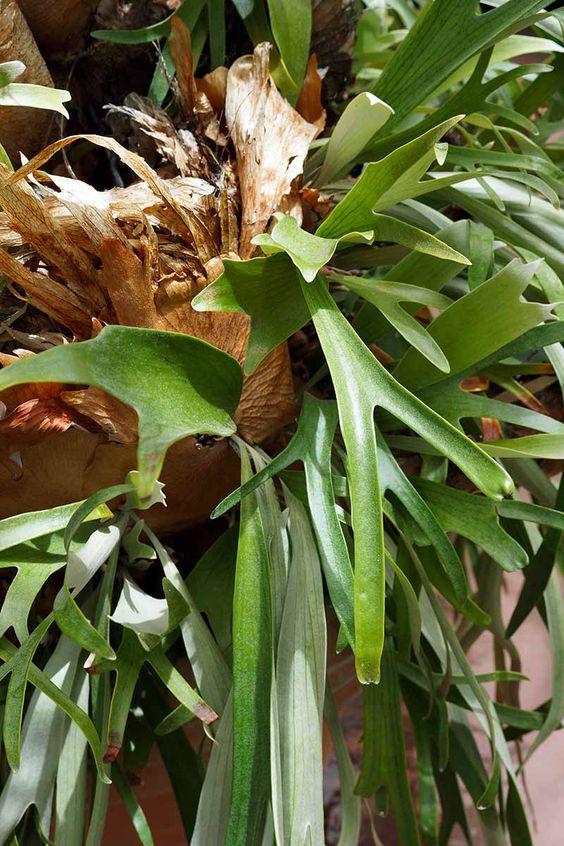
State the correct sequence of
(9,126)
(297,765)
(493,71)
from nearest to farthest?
(297,765) → (9,126) → (493,71)

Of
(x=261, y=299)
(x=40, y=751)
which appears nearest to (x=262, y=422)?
(x=261, y=299)

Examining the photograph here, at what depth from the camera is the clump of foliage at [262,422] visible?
399mm

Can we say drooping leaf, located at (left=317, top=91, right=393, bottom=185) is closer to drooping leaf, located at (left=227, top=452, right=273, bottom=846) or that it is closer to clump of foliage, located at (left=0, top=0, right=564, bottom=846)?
clump of foliage, located at (left=0, top=0, right=564, bottom=846)

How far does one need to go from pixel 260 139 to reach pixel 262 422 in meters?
0.16

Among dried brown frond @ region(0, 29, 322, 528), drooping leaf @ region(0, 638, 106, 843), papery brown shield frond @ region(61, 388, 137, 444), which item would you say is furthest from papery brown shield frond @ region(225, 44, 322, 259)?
drooping leaf @ region(0, 638, 106, 843)

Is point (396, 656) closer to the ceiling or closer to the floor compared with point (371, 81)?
closer to the floor

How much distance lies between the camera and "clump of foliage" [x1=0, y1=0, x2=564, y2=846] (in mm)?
399

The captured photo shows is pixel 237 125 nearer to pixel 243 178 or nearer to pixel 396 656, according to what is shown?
pixel 243 178

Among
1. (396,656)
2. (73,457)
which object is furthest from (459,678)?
(73,457)

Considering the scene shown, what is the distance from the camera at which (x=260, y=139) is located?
0.48 metres

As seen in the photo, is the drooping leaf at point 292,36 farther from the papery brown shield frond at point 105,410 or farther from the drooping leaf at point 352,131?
the papery brown shield frond at point 105,410

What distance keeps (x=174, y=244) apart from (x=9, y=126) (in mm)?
153

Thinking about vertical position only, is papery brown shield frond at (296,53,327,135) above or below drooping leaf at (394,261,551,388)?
above

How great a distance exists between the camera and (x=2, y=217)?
44 centimetres
